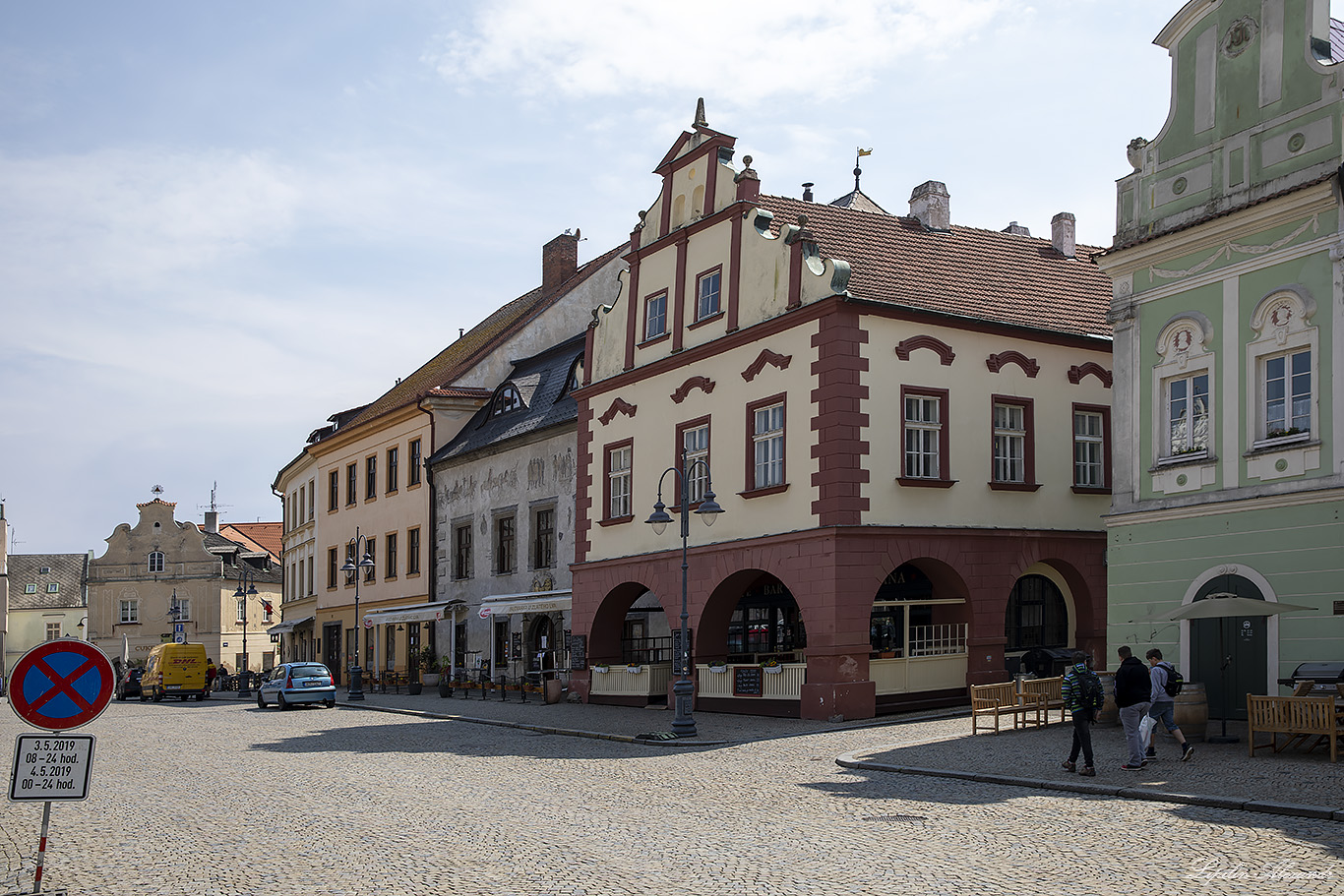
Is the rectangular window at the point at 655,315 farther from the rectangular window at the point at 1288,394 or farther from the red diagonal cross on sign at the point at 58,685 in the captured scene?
the red diagonal cross on sign at the point at 58,685

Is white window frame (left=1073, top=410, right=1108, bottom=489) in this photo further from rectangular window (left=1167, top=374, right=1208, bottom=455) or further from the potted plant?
the potted plant

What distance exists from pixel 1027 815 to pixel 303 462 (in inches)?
2176

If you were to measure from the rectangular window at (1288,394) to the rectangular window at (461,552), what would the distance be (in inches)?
1178

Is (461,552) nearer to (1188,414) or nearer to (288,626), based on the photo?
(288,626)

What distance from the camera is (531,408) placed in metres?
43.7

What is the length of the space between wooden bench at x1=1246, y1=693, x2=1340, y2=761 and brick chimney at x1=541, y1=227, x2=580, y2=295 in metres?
38.8

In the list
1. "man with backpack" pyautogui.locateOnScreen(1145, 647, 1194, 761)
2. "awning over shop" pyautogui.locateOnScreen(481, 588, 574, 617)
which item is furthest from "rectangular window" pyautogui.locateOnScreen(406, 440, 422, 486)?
"man with backpack" pyautogui.locateOnScreen(1145, 647, 1194, 761)

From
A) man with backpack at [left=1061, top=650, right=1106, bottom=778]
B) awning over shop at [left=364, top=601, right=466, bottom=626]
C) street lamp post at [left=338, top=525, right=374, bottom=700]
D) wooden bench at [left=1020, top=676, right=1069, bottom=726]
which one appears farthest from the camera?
awning over shop at [left=364, top=601, right=466, bottom=626]

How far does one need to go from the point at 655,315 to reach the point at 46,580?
80660 mm

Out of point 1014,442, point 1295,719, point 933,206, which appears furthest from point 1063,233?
point 1295,719

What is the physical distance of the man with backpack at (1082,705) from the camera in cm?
1630

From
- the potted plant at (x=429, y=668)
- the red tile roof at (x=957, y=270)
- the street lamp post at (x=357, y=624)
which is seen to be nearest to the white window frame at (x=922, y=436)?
the red tile roof at (x=957, y=270)

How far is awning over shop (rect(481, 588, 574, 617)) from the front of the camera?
36.5m

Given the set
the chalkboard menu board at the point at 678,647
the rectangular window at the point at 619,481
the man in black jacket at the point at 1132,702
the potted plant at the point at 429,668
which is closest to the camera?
the man in black jacket at the point at 1132,702
